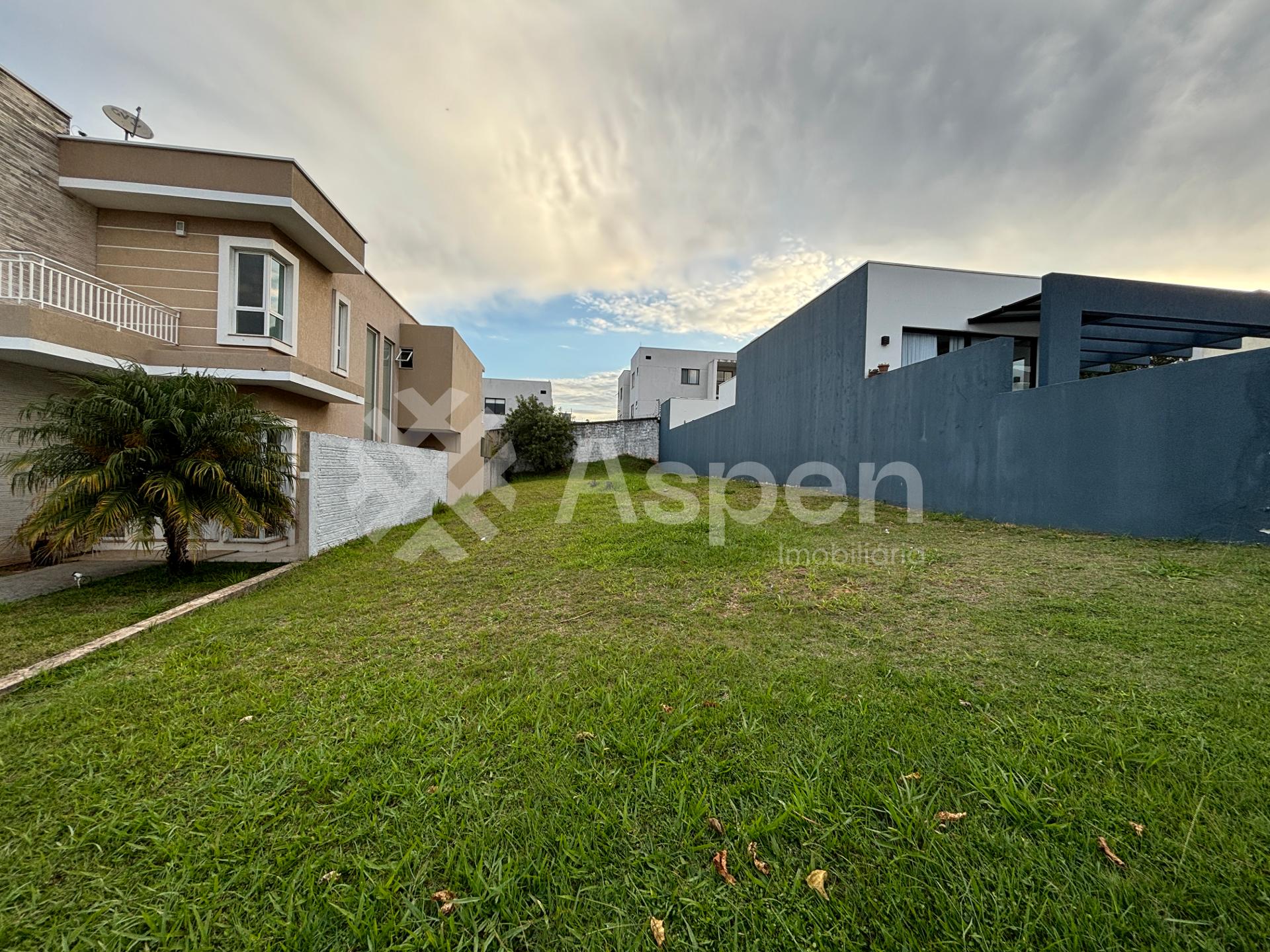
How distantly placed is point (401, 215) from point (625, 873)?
11370 millimetres

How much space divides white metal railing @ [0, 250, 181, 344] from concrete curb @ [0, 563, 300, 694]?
4.65m

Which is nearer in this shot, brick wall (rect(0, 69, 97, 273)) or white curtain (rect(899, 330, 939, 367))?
brick wall (rect(0, 69, 97, 273))

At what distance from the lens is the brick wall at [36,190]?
248 inches

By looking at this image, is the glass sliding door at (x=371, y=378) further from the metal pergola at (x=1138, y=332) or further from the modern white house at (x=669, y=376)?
the modern white house at (x=669, y=376)

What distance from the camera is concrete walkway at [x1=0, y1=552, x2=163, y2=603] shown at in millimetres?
4852

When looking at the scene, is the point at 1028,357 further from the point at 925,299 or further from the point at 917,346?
the point at 925,299

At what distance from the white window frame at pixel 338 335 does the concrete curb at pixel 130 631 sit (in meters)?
5.75

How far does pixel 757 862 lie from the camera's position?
1.45 m

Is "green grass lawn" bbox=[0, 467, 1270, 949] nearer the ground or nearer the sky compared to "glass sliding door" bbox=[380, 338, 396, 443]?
nearer the ground

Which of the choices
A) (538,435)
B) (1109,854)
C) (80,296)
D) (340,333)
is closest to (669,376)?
(538,435)

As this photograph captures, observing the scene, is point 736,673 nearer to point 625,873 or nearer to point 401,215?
point 625,873

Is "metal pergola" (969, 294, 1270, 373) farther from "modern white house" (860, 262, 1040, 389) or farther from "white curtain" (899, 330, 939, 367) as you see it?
"white curtain" (899, 330, 939, 367)

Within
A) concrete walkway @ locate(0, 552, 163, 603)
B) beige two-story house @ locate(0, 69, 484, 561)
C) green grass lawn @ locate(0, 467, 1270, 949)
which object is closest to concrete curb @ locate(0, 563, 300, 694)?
green grass lawn @ locate(0, 467, 1270, 949)

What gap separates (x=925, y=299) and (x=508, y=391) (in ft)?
129
